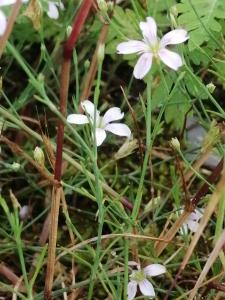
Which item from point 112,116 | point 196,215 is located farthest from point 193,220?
point 112,116

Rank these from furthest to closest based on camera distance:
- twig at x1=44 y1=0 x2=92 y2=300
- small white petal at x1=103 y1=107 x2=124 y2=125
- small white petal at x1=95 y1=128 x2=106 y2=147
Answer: small white petal at x1=103 y1=107 x2=124 y2=125
small white petal at x1=95 y1=128 x2=106 y2=147
twig at x1=44 y1=0 x2=92 y2=300

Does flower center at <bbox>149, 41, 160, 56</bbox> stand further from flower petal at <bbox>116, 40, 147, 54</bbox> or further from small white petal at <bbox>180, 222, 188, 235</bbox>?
small white petal at <bbox>180, 222, 188, 235</bbox>

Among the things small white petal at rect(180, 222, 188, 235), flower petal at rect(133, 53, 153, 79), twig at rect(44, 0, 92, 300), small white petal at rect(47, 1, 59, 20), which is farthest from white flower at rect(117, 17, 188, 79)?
small white petal at rect(47, 1, 59, 20)

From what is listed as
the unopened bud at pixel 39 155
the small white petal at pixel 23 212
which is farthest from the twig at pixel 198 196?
the small white petal at pixel 23 212

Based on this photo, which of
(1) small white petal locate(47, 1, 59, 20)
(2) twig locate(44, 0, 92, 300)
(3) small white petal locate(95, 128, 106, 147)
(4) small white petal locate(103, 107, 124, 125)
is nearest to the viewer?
(2) twig locate(44, 0, 92, 300)

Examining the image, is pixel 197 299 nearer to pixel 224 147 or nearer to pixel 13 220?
pixel 224 147

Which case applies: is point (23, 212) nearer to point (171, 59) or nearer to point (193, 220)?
point (193, 220)
